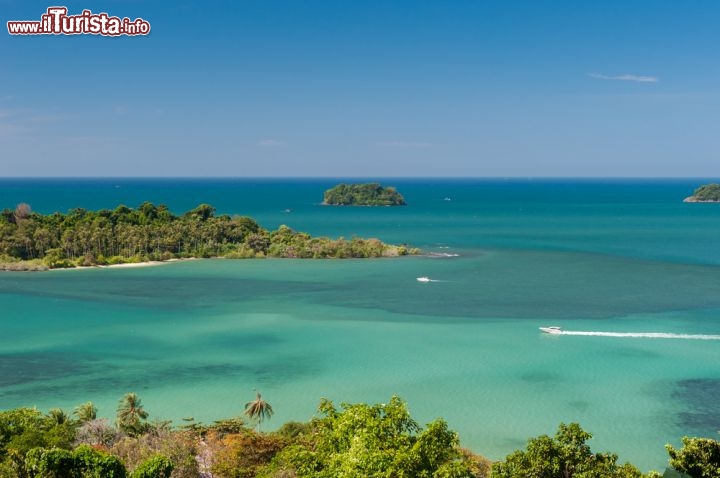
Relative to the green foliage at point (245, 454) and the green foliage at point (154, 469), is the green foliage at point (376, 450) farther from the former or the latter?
the green foliage at point (245, 454)

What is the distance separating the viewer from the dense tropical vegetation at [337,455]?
13.8 metres

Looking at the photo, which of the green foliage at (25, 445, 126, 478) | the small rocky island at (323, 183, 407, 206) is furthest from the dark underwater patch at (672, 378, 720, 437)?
the small rocky island at (323, 183, 407, 206)

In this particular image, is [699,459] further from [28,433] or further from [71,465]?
[28,433]

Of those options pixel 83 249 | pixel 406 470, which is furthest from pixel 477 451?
pixel 83 249

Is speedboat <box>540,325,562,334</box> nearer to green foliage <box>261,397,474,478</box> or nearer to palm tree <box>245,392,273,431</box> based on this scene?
palm tree <box>245,392,273,431</box>

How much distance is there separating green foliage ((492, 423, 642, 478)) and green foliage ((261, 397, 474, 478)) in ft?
3.19

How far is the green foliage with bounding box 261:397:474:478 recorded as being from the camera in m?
13.1

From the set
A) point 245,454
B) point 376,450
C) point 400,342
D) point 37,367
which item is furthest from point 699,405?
point 37,367

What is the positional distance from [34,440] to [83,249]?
61008 mm

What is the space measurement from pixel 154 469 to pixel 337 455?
4.87 metres

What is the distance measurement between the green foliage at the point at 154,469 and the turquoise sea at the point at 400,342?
12.8 m

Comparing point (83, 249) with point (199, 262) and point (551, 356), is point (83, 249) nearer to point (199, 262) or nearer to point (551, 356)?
point (199, 262)

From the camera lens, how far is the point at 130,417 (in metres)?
25.2

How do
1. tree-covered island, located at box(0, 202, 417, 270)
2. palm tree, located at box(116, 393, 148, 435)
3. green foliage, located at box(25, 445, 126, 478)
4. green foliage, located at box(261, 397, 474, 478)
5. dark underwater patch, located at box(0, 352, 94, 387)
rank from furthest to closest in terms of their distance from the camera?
tree-covered island, located at box(0, 202, 417, 270), dark underwater patch, located at box(0, 352, 94, 387), palm tree, located at box(116, 393, 148, 435), green foliage, located at box(25, 445, 126, 478), green foliage, located at box(261, 397, 474, 478)
